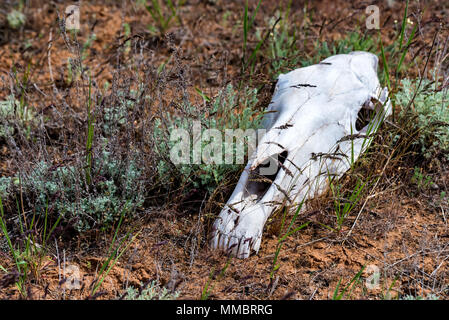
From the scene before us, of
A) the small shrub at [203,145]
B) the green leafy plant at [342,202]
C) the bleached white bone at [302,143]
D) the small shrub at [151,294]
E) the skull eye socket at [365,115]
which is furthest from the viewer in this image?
the skull eye socket at [365,115]

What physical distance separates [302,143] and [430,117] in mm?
1079

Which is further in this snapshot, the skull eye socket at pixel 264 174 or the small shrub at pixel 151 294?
the skull eye socket at pixel 264 174

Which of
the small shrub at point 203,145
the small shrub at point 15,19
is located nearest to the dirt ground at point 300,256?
the small shrub at point 203,145

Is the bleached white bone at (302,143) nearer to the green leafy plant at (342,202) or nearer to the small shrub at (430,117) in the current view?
the green leafy plant at (342,202)

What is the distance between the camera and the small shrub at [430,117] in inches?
132

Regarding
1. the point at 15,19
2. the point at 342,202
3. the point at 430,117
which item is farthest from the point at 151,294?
the point at 15,19

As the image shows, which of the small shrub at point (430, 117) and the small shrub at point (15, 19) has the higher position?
the small shrub at point (15, 19)

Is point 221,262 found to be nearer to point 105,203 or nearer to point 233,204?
point 233,204

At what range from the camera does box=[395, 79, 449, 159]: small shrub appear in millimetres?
3357

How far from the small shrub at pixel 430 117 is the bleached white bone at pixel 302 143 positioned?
204mm

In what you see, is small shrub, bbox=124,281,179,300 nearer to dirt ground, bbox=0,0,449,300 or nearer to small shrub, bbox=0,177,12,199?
dirt ground, bbox=0,0,449,300

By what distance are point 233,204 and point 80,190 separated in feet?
3.12

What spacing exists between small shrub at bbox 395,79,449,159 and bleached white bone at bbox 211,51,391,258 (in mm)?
204

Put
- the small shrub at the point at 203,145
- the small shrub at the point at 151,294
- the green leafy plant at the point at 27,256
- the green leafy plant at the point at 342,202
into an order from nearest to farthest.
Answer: the small shrub at the point at 151,294, the green leafy plant at the point at 27,256, the green leafy plant at the point at 342,202, the small shrub at the point at 203,145
